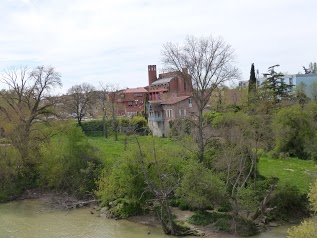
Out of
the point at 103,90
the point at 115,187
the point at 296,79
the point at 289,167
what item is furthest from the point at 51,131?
the point at 296,79

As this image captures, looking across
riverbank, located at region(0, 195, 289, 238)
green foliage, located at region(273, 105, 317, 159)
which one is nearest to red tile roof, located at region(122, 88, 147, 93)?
green foliage, located at region(273, 105, 317, 159)

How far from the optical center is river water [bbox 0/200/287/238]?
862 inches

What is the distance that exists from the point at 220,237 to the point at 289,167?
1457 centimetres

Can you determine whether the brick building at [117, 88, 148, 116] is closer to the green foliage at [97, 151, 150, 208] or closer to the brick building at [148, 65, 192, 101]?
the brick building at [148, 65, 192, 101]

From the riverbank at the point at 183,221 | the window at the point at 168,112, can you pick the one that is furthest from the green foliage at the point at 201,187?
the window at the point at 168,112

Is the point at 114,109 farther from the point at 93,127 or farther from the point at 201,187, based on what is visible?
the point at 201,187

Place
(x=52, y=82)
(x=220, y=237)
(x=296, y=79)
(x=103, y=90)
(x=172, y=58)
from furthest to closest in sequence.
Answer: (x=296, y=79), (x=103, y=90), (x=52, y=82), (x=172, y=58), (x=220, y=237)

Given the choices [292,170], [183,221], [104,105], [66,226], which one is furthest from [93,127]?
[183,221]

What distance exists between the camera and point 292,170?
104 ft

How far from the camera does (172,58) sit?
3164cm

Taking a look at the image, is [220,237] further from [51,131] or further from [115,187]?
[51,131]

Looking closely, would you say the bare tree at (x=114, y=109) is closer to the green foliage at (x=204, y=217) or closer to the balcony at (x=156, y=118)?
the balcony at (x=156, y=118)

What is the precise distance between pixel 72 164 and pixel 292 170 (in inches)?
672

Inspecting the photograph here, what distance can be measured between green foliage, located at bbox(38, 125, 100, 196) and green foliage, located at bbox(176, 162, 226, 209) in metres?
9.57
